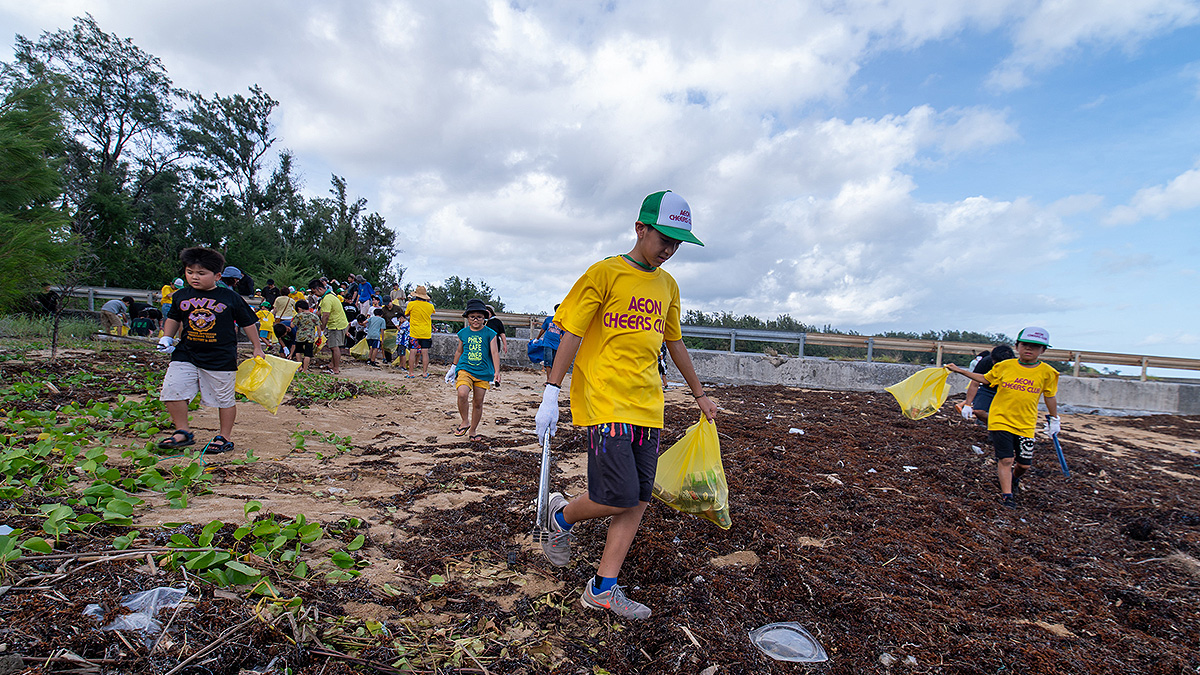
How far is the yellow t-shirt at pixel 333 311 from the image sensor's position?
10609mm

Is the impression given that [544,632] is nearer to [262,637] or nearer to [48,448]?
[262,637]

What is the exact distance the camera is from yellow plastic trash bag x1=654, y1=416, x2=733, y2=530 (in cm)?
307

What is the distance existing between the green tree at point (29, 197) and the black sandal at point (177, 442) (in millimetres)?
3195

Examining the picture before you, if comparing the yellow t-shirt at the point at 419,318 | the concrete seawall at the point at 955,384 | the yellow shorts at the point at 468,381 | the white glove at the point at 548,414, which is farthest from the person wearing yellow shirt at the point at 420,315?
the white glove at the point at 548,414

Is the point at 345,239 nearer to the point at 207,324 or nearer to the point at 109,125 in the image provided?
the point at 109,125

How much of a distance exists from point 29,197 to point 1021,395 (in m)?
10.7

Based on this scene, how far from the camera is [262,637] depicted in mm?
1943

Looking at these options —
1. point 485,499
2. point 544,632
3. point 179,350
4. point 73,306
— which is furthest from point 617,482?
point 73,306

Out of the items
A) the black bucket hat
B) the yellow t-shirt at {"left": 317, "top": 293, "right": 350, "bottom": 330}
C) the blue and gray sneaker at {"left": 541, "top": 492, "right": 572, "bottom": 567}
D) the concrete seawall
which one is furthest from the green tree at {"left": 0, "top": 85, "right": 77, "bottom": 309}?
the concrete seawall

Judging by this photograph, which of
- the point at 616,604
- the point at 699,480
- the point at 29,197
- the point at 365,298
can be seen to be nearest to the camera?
the point at 616,604

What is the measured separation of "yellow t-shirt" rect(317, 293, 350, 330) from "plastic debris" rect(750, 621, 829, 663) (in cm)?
1014

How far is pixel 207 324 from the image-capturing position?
15.5 feet

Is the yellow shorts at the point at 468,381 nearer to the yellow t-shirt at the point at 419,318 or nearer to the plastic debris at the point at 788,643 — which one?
the plastic debris at the point at 788,643

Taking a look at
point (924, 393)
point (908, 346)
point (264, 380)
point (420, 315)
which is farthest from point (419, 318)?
point (908, 346)
